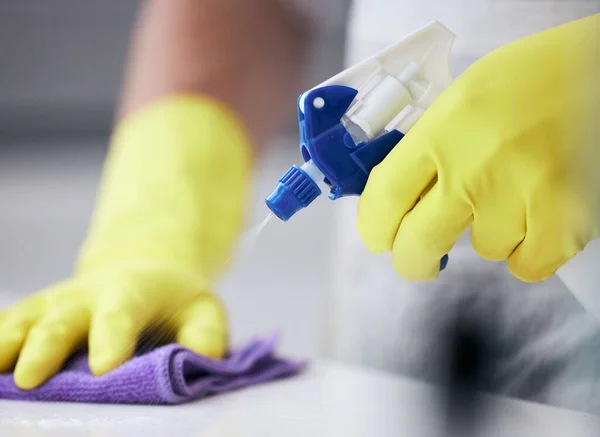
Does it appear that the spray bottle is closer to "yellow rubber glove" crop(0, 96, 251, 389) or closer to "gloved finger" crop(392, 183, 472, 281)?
"gloved finger" crop(392, 183, 472, 281)

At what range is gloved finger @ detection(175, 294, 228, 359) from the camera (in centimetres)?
60

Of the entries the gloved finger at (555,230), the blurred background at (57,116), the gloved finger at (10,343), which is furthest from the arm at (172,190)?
the blurred background at (57,116)

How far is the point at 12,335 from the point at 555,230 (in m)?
0.45

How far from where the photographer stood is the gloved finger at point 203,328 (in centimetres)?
60

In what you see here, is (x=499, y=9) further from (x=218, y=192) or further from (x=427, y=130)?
(x=218, y=192)

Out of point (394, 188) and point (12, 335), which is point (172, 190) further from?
point (394, 188)

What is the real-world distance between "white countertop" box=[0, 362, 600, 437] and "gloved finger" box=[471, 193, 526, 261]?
0.46 ft

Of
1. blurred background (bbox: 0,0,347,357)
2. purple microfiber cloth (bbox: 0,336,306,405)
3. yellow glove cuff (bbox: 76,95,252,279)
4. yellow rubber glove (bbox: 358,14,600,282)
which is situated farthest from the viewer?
blurred background (bbox: 0,0,347,357)

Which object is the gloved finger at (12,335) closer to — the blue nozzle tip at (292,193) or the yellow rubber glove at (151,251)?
the yellow rubber glove at (151,251)

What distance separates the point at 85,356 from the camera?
1.90ft

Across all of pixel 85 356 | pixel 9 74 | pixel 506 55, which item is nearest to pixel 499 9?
pixel 506 55

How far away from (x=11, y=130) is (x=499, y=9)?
226cm

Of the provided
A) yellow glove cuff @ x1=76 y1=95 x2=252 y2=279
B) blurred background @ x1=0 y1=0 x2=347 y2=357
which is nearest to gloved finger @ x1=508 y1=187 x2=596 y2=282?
yellow glove cuff @ x1=76 y1=95 x2=252 y2=279

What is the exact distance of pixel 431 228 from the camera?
0.43m
